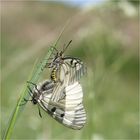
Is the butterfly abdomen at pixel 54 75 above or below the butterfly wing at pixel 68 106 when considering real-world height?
above

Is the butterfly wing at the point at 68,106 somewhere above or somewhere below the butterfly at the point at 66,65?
below

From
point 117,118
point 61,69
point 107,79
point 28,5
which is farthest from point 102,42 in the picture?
point 28,5

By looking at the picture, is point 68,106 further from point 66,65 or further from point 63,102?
point 66,65

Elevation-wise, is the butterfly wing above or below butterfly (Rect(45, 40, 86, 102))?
below

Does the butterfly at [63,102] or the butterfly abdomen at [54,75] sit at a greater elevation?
the butterfly abdomen at [54,75]

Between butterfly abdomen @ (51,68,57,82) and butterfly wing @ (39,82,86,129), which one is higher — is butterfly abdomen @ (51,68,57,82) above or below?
above

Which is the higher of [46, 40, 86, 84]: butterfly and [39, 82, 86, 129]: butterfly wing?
[46, 40, 86, 84]: butterfly

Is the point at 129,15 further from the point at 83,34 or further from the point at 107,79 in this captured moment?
the point at 107,79
